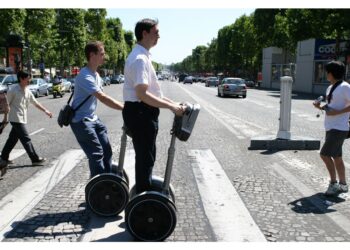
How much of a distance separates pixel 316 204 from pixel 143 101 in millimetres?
2599

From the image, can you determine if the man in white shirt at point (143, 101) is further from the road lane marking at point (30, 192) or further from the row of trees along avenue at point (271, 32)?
the row of trees along avenue at point (271, 32)

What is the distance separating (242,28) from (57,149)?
223 ft

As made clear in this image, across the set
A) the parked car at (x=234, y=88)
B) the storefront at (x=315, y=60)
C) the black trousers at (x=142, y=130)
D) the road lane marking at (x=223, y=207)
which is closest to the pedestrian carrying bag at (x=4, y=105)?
the road lane marking at (x=223, y=207)

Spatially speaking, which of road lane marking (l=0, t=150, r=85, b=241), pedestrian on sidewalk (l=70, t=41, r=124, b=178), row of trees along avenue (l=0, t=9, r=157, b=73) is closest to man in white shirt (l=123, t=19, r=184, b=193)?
pedestrian on sidewalk (l=70, t=41, r=124, b=178)

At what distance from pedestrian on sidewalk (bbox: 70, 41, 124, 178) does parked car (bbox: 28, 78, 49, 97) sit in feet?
81.0

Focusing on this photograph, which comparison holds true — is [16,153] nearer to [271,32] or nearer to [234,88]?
[234,88]

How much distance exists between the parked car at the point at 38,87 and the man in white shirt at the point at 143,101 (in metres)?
25.8

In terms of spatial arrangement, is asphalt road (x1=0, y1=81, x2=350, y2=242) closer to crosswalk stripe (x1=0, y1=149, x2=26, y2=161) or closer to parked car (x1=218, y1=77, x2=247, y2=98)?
crosswalk stripe (x1=0, y1=149, x2=26, y2=161)

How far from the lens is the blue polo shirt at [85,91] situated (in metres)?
4.48

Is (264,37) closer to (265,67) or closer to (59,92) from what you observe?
(265,67)

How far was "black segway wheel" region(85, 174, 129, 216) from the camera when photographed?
4387mm

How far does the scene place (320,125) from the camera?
43.2 feet
